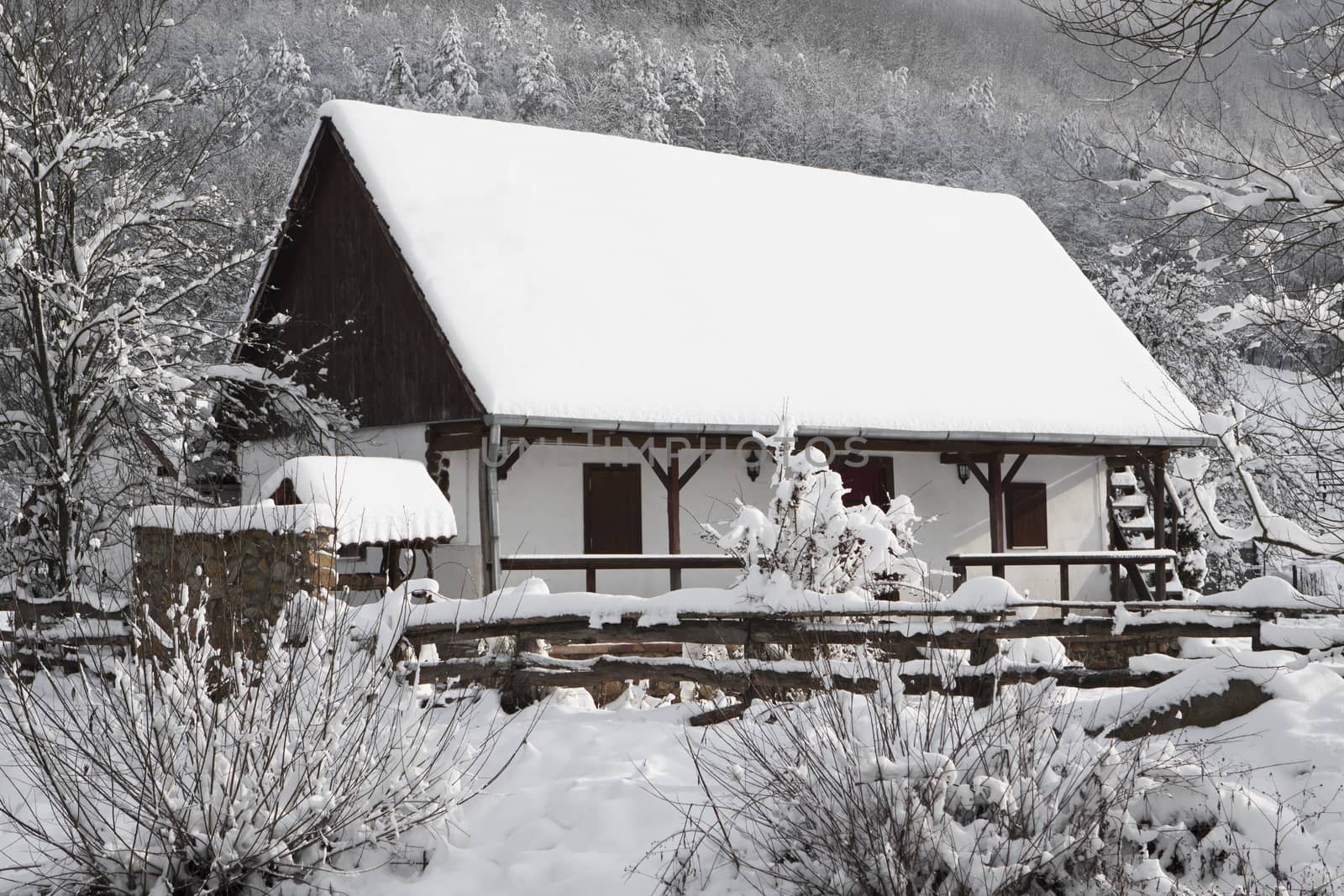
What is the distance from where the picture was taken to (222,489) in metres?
Result: 16.9

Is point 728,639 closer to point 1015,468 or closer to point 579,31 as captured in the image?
point 1015,468

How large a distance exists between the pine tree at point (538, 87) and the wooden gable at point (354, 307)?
31400 millimetres

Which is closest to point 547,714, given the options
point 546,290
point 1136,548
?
point 546,290

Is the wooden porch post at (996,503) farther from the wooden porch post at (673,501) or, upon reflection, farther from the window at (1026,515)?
the wooden porch post at (673,501)

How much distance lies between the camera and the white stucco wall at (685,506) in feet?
44.5

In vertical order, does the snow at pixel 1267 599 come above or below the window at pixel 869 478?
below

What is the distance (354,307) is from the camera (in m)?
14.8

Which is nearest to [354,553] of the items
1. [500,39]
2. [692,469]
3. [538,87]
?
[692,469]

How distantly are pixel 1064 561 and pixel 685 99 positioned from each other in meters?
37.9

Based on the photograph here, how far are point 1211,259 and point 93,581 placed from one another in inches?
407

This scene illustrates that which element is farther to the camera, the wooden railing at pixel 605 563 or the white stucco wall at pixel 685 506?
the white stucco wall at pixel 685 506

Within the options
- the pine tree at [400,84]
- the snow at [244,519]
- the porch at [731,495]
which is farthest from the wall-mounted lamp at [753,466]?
the pine tree at [400,84]

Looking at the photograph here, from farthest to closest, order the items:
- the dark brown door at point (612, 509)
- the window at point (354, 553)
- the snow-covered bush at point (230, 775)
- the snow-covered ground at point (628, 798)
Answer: the dark brown door at point (612, 509)
the window at point (354, 553)
the snow-covered ground at point (628, 798)
the snow-covered bush at point (230, 775)

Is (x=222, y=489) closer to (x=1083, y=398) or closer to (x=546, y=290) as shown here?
(x=546, y=290)
